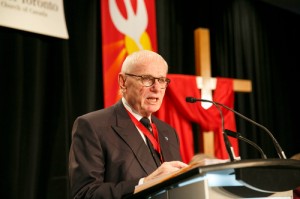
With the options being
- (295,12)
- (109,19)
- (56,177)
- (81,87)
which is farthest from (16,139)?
(295,12)

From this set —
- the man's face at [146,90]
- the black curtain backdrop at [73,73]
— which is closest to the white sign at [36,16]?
the black curtain backdrop at [73,73]

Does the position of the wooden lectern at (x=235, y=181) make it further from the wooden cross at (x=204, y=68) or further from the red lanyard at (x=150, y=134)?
the wooden cross at (x=204, y=68)

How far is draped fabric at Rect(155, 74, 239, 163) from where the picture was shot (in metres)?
4.57

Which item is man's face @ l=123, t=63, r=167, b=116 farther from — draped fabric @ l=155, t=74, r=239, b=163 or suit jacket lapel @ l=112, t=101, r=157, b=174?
draped fabric @ l=155, t=74, r=239, b=163

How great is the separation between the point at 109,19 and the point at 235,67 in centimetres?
234

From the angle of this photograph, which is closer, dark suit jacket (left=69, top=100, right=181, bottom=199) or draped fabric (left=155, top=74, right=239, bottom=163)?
dark suit jacket (left=69, top=100, right=181, bottom=199)

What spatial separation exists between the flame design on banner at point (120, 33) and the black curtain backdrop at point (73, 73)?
0.77 feet

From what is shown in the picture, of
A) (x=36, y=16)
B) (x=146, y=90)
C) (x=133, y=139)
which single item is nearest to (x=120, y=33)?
(x=36, y=16)

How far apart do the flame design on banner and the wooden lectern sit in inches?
100

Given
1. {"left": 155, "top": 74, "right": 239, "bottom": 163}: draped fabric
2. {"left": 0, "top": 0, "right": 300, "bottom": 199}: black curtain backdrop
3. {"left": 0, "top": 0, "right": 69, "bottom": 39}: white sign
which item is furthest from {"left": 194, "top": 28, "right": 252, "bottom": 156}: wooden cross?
{"left": 0, "top": 0, "right": 69, "bottom": 39}: white sign

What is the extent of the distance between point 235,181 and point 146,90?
3.18 ft

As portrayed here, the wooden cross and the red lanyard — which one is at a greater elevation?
the wooden cross

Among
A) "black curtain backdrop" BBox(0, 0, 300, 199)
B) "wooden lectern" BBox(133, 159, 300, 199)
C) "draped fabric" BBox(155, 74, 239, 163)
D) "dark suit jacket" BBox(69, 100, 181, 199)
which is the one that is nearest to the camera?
"wooden lectern" BBox(133, 159, 300, 199)

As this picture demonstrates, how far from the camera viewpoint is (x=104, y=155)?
2213 mm
